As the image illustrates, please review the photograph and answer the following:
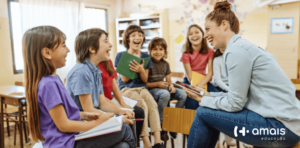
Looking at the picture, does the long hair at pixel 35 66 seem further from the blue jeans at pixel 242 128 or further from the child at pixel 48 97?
the blue jeans at pixel 242 128

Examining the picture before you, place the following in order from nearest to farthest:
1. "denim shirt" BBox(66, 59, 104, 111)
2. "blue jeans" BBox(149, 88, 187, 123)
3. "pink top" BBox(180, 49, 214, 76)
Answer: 1. "denim shirt" BBox(66, 59, 104, 111)
2. "blue jeans" BBox(149, 88, 187, 123)
3. "pink top" BBox(180, 49, 214, 76)

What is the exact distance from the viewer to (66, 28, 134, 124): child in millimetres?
1402

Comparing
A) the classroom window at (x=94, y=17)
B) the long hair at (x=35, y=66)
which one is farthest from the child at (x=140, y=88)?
the classroom window at (x=94, y=17)

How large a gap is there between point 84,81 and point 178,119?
77 cm

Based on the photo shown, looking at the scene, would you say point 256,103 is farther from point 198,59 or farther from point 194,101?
point 198,59

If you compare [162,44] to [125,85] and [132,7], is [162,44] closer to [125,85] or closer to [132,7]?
[125,85]

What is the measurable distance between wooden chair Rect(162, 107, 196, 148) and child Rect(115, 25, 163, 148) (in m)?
0.24

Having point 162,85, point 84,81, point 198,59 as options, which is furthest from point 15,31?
point 198,59

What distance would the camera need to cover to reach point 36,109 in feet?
3.32

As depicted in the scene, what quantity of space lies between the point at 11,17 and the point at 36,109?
3.17m

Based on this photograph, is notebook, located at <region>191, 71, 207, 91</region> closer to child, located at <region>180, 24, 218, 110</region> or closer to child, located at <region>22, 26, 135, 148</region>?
child, located at <region>180, 24, 218, 110</region>

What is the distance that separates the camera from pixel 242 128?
113 cm

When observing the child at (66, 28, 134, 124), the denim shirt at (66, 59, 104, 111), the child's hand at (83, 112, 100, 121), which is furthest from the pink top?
the child's hand at (83, 112, 100, 121)

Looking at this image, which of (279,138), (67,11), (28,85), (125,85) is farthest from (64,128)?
(67,11)
